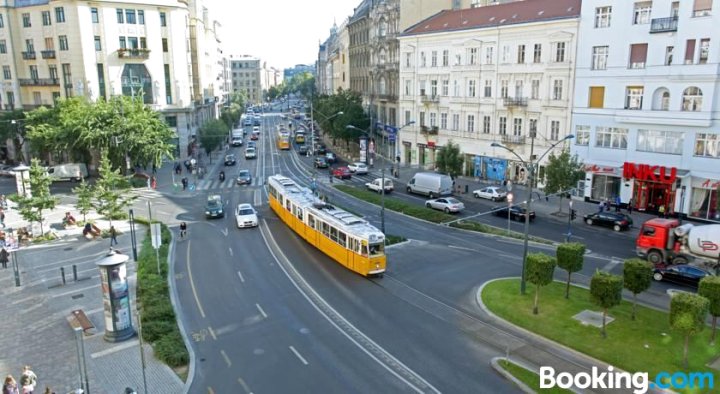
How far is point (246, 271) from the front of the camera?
32938 millimetres

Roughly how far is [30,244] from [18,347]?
1987 cm

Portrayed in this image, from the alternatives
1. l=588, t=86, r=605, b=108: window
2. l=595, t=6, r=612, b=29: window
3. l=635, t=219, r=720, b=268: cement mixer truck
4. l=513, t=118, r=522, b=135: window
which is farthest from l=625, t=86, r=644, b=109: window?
l=635, t=219, r=720, b=268: cement mixer truck

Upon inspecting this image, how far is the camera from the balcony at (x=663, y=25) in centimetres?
4456

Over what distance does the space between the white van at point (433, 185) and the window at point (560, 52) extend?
53.1 ft

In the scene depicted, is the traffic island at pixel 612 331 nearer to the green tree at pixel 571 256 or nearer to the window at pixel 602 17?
the green tree at pixel 571 256

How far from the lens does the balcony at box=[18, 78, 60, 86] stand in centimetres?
7856

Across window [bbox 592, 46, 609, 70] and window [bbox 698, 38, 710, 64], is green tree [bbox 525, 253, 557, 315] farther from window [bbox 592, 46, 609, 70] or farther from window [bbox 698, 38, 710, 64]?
window [bbox 592, 46, 609, 70]

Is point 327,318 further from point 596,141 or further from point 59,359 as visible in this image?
point 596,141

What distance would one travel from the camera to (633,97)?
48.4m

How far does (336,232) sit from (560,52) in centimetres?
3454

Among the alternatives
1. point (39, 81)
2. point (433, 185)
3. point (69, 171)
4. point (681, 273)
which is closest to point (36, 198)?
point (69, 171)

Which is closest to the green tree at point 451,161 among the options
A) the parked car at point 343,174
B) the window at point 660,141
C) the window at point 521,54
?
the window at point 521,54

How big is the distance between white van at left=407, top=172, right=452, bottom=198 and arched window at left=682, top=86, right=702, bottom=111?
878 inches

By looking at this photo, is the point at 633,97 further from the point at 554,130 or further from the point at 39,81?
the point at 39,81
